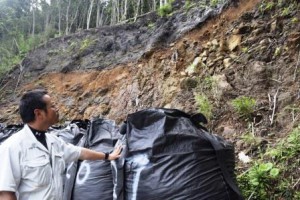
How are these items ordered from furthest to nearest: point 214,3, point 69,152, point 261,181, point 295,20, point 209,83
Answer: point 214,3
point 209,83
point 295,20
point 261,181
point 69,152

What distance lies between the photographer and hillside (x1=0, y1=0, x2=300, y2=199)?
3.48 meters

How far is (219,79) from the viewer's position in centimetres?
488

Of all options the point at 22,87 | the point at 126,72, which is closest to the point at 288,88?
the point at 126,72

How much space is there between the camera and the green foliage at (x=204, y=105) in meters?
4.37

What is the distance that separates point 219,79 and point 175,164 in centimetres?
280

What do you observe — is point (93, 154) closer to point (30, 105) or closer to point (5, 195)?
point (30, 105)

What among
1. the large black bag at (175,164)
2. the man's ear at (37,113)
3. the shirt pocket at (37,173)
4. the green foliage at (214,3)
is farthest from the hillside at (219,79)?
the man's ear at (37,113)

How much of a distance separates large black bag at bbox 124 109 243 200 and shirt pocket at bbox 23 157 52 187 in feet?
1.72

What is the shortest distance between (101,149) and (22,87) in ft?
31.1

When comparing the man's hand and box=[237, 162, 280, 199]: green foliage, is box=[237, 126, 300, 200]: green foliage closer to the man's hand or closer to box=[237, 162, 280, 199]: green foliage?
box=[237, 162, 280, 199]: green foliage

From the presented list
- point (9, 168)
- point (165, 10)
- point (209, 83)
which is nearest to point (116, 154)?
point (9, 168)

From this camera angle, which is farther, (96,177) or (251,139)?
(251,139)

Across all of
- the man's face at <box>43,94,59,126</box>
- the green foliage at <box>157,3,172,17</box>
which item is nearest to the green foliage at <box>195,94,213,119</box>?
the man's face at <box>43,94,59,126</box>

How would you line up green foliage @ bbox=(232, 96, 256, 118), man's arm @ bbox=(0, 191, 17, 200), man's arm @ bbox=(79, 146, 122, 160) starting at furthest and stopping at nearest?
green foliage @ bbox=(232, 96, 256, 118) < man's arm @ bbox=(79, 146, 122, 160) < man's arm @ bbox=(0, 191, 17, 200)
